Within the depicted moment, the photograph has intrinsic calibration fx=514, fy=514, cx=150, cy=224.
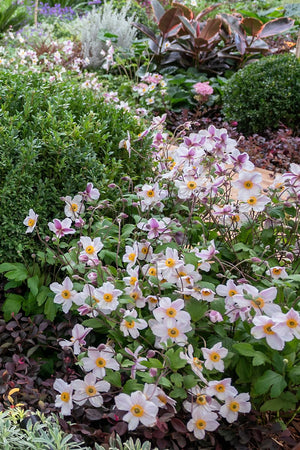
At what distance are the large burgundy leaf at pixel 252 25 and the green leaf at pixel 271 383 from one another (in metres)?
5.62

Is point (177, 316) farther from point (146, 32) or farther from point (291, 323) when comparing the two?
point (146, 32)

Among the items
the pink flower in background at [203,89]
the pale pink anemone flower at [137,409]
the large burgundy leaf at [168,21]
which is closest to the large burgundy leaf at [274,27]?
the large burgundy leaf at [168,21]

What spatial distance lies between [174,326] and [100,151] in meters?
1.37

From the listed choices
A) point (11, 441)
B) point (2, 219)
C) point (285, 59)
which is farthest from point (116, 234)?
point (285, 59)

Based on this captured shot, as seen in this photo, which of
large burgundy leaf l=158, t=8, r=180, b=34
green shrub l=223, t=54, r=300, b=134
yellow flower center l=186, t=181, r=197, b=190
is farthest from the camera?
large burgundy leaf l=158, t=8, r=180, b=34

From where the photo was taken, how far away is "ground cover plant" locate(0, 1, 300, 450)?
1572 mm

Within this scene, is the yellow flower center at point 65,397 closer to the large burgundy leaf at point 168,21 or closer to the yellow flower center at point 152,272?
the yellow flower center at point 152,272

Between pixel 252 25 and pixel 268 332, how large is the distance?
564cm

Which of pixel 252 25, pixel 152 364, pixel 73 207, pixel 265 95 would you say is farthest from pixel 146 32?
pixel 152 364

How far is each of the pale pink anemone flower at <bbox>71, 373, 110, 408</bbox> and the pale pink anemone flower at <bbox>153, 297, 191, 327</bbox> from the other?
274 mm

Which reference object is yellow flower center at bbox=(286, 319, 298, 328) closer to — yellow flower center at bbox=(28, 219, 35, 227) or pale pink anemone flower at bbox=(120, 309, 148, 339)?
pale pink anemone flower at bbox=(120, 309, 148, 339)

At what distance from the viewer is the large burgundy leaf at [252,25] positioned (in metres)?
6.30

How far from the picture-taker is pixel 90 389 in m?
1.61

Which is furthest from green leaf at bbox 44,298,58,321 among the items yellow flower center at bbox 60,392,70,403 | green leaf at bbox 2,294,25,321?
yellow flower center at bbox 60,392,70,403
